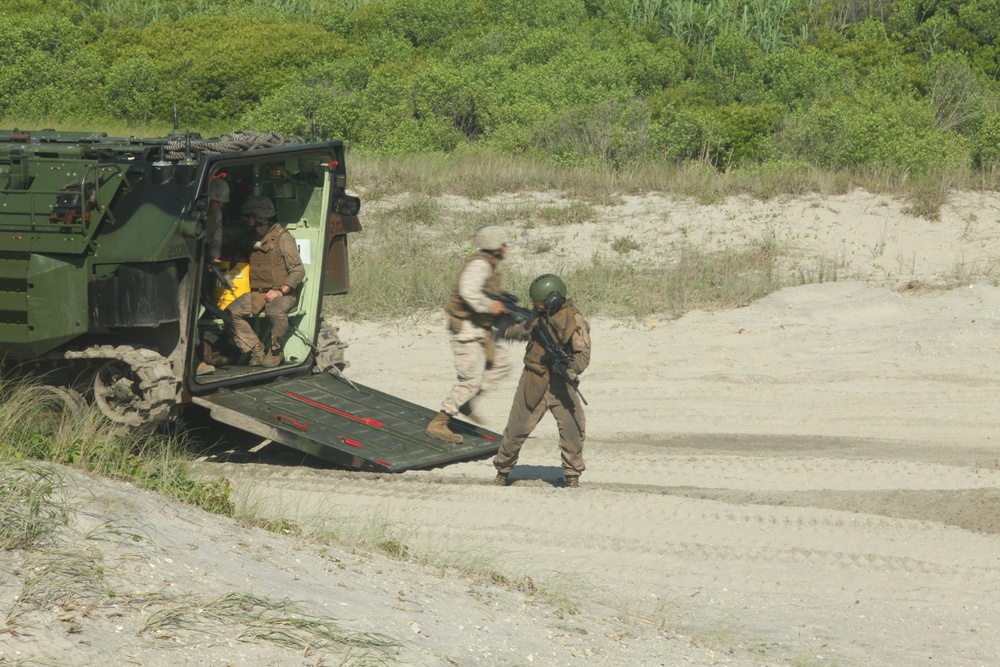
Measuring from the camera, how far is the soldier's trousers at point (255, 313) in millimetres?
10656

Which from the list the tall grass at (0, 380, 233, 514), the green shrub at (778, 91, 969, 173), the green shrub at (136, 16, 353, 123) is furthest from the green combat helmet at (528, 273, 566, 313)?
the green shrub at (136, 16, 353, 123)

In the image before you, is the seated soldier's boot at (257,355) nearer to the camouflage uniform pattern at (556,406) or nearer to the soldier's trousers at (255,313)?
the soldier's trousers at (255,313)

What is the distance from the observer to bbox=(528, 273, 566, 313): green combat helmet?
880 cm

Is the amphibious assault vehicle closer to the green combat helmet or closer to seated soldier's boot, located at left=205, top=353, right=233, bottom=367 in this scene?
seated soldier's boot, located at left=205, top=353, right=233, bottom=367

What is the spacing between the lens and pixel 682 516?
28.7 feet

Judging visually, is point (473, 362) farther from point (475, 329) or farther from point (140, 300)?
point (140, 300)

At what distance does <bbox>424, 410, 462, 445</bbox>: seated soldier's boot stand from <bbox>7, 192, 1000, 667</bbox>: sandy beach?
1.05ft

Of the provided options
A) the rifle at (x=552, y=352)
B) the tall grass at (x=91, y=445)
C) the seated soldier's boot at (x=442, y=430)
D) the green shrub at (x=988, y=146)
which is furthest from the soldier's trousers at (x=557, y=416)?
the green shrub at (x=988, y=146)

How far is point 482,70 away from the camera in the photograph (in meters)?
26.2

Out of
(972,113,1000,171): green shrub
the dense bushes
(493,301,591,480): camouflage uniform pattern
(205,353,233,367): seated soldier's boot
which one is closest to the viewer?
(493,301,591,480): camouflage uniform pattern

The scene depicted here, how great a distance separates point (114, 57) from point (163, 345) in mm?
20894

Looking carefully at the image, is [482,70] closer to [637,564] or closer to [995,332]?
[995,332]

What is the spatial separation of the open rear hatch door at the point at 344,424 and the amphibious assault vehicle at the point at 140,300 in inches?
0.6

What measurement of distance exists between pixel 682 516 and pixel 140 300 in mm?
4078
